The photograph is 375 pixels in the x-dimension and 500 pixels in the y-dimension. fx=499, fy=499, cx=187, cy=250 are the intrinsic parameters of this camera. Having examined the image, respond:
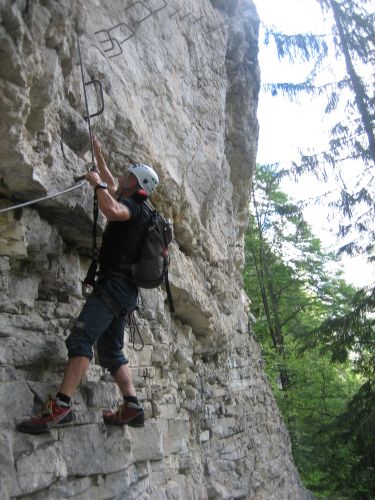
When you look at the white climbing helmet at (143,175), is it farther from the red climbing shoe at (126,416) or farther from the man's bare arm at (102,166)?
the red climbing shoe at (126,416)

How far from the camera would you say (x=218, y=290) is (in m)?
Answer: 6.64

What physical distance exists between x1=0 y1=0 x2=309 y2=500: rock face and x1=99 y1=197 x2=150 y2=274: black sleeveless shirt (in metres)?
0.29

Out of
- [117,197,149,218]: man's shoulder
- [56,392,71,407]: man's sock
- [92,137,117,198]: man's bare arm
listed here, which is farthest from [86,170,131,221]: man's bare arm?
[56,392,71,407]: man's sock

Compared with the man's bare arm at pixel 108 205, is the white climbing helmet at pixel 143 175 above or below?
above

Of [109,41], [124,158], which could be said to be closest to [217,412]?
[124,158]

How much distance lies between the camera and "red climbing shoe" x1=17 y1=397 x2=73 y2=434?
302 centimetres

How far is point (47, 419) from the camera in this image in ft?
9.98

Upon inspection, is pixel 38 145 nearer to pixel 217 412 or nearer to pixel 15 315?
pixel 15 315

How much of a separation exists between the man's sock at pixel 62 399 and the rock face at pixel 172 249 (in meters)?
0.19

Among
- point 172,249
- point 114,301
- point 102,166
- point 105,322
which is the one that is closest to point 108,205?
point 114,301

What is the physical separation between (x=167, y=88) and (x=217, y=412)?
4.01 metres

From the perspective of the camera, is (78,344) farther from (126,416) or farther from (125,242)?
(125,242)

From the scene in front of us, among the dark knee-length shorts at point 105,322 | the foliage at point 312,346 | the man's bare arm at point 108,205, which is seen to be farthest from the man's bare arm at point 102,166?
the foliage at point 312,346

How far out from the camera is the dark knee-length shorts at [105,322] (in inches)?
133
